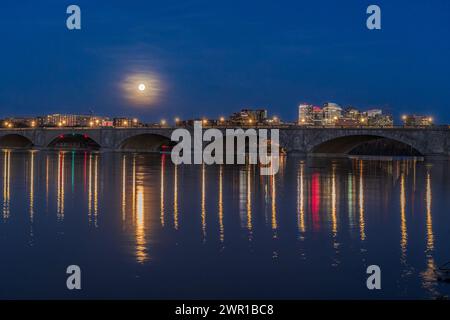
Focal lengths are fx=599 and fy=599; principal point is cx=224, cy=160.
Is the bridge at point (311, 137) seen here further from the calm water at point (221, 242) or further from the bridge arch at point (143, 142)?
the calm water at point (221, 242)

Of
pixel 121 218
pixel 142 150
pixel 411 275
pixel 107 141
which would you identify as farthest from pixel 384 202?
pixel 142 150

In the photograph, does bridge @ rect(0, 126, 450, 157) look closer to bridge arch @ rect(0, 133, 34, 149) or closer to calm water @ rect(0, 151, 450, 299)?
bridge arch @ rect(0, 133, 34, 149)

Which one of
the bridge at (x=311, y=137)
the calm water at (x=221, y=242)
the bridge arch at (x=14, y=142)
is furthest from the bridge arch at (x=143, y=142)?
the calm water at (x=221, y=242)

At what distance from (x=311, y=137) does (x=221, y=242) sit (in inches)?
3253

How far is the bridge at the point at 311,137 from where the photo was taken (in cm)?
9044

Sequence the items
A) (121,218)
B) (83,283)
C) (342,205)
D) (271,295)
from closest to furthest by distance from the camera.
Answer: (271,295), (83,283), (121,218), (342,205)

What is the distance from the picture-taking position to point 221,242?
2061 cm

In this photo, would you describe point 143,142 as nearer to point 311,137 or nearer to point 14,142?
point 311,137

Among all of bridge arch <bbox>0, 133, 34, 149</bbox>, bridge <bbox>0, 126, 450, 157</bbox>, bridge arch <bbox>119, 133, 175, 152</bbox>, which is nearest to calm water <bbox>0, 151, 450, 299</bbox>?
bridge <bbox>0, 126, 450, 157</bbox>

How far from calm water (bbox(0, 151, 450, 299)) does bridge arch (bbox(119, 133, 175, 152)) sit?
87498 mm

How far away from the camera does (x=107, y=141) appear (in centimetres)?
12675

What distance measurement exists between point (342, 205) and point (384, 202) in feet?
10.1

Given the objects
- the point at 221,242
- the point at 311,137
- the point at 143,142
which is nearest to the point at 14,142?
the point at 143,142
